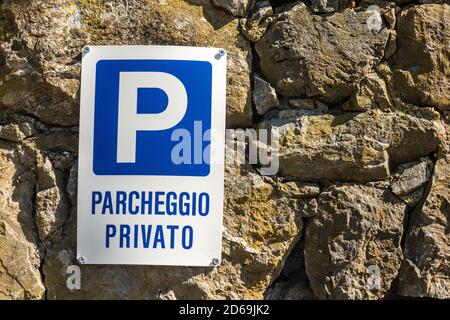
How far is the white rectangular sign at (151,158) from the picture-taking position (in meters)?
2.21

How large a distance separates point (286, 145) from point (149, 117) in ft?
1.54

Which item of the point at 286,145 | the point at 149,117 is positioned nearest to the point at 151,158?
the point at 149,117

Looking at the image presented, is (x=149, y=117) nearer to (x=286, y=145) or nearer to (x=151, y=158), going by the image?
(x=151, y=158)

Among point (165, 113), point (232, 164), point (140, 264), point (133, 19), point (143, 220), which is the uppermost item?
point (133, 19)

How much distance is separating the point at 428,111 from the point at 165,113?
89 cm

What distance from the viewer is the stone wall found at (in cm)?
224

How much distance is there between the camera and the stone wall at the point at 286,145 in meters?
2.24

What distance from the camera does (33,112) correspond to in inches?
91.1

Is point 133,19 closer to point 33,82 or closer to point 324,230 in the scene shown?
point 33,82

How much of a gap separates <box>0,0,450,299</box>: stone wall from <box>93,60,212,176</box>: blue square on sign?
97 millimetres

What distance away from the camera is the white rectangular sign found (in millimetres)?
2213

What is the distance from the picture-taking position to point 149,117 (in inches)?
88.3

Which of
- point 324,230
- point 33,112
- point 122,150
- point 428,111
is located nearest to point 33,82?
point 33,112

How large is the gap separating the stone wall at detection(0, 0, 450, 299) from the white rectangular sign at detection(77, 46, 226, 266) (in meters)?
0.05
